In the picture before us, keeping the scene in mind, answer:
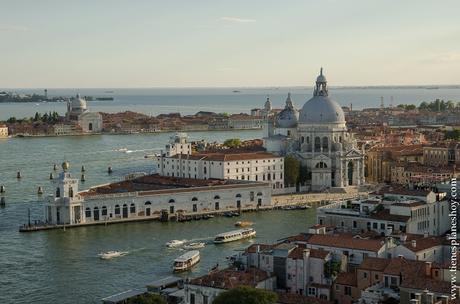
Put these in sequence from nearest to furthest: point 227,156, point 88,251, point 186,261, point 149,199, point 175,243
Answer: point 186,261 < point 88,251 < point 175,243 < point 149,199 < point 227,156

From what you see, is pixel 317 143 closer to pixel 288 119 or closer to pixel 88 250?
pixel 288 119

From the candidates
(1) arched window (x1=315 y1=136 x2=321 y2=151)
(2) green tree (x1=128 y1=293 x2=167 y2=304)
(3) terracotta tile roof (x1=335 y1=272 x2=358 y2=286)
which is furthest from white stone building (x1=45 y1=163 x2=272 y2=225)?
(3) terracotta tile roof (x1=335 y1=272 x2=358 y2=286)

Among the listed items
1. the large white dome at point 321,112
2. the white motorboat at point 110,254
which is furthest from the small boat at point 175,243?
the large white dome at point 321,112

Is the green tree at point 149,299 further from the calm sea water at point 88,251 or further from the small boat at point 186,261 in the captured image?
the small boat at point 186,261

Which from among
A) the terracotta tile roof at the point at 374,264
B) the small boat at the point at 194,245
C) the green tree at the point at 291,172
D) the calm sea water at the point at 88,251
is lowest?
the calm sea water at the point at 88,251

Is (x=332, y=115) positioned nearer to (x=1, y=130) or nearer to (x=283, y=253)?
(x=283, y=253)

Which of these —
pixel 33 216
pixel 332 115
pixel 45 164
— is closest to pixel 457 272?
pixel 33 216

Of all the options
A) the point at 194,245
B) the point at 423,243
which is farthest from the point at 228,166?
the point at 423,243
